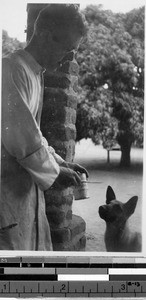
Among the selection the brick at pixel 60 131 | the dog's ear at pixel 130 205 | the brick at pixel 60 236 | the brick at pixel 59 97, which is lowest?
the brick at pixel 60 236

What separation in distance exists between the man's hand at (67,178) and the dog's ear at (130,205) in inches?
12.8

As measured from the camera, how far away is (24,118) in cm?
431

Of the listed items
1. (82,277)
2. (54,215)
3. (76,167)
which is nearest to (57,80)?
(76,167)

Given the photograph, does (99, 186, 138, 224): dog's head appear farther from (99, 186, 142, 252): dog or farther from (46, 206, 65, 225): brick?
(46, 206, 65, 225): brick

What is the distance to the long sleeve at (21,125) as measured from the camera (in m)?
4.31

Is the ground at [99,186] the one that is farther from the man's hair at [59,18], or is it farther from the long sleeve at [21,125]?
the man's hair at [59,18]

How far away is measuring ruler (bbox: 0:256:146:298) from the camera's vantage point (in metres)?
4.29

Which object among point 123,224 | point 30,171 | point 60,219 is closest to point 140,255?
point 123,224

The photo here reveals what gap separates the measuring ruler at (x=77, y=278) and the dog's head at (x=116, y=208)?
0.84 ft

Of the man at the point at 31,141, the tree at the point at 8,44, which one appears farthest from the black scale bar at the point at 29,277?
the tree at the point at 8,44

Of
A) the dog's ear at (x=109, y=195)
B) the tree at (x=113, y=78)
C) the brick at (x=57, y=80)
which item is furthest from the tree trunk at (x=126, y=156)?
the brick at (x=57, y=80)

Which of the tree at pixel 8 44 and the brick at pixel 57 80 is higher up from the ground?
the tree at pixel 8 44

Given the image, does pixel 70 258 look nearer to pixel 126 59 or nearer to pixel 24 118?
pixel 24 118

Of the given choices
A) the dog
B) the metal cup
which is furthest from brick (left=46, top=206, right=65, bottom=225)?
the dog
